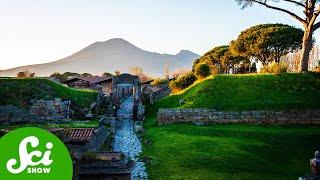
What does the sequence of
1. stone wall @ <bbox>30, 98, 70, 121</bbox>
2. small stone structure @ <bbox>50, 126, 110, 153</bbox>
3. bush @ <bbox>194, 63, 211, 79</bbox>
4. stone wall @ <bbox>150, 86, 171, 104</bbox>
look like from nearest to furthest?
1. small stone structure @ <bbox>50, 126, 110, 153</bbox>
2. stone wall @ <bbox>30, 98, 70, 121</bbox>
3. bush @ <bbox>194, 63, 211, 79</bbox>
4. stone wall @ <bbox>150, 86, 171, 104</bbox>

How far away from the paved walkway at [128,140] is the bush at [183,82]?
541cm

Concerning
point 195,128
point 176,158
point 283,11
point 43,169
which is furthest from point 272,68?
point 43,169

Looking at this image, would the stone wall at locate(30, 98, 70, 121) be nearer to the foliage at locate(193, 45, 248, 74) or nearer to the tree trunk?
the tree trunk

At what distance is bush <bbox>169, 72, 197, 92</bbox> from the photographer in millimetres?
46569

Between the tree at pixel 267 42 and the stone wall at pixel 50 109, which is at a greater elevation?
the tree at pixel 267 42

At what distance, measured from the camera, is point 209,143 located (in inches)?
988

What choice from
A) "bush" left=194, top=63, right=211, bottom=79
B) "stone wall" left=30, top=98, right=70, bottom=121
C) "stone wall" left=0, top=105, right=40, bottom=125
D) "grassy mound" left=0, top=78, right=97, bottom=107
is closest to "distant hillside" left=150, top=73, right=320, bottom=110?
"bush" left=194, top=63, right=211, bottom=79

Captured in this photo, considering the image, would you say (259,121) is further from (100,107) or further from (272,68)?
(100,107)

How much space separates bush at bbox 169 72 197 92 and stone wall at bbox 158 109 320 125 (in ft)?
41.8

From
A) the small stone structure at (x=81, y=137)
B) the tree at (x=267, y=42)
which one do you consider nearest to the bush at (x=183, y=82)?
the tree at (x=267, y=42)

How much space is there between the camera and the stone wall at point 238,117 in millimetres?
32906

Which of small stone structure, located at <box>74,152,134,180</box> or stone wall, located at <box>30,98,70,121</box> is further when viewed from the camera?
stone wall, located at <box>30,98,70,121</box>

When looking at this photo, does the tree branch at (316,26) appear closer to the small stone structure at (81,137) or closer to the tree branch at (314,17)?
the tree branch at (314,17)

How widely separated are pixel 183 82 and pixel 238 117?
14.3 m
